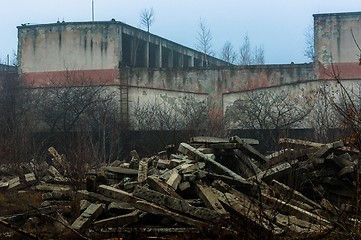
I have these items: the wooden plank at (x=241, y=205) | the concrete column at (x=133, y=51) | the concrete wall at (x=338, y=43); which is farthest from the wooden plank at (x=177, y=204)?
the concrete column at (x=133, y=51)

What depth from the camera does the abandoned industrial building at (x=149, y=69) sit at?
24.4 metres

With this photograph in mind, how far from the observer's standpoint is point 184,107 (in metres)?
25.7

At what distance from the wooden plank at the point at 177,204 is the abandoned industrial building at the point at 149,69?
662 inches

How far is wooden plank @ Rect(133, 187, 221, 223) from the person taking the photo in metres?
6.80

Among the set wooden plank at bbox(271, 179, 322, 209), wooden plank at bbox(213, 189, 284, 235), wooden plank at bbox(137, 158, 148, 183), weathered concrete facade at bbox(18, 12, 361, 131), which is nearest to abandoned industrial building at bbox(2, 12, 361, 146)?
weathered concrete facade at bbox(18, 12, 361, 131)

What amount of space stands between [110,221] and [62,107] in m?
18.9

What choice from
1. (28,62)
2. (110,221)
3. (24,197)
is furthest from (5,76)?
(110,221)

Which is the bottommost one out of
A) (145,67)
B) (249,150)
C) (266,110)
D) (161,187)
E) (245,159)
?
(161,187)

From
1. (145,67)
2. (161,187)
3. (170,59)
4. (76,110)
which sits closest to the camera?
(161,187)

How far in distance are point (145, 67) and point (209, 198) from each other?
19.7 meters

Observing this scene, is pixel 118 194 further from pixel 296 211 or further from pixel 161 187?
pixel 296 211

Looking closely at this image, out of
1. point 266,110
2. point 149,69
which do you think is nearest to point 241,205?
point 266,110

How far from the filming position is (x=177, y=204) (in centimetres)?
708

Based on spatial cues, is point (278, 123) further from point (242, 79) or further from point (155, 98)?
point (155, 98)
